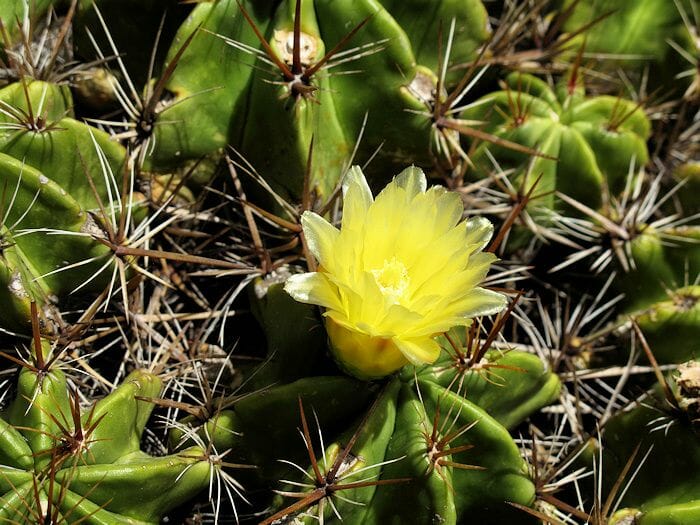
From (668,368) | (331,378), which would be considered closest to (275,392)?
(331,378)

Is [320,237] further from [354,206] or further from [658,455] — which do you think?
[658,455]

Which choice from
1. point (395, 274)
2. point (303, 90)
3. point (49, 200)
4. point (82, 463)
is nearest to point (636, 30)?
point (303, 90)

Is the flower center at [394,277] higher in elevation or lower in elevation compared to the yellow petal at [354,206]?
lower

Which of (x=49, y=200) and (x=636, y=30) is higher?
(x=636, y=30)

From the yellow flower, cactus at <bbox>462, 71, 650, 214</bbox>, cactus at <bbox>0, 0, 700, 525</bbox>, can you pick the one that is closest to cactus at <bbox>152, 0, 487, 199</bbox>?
cactus at <bbox>0, 0, 700, 525</bbox>

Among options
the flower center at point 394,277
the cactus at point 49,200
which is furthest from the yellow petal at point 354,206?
the cactus at point 49,200

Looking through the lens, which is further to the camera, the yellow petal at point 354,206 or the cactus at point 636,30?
the cactus at point 636,30

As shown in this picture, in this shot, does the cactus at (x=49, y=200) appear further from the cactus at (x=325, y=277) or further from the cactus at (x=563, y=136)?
the cactus at (x=563, y=136)

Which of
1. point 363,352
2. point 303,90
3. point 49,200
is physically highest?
point 303,90

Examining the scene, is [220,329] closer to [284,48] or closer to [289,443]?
[289,443]

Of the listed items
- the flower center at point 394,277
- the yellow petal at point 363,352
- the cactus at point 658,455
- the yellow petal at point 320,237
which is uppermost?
the yellow petal at point 320,237
